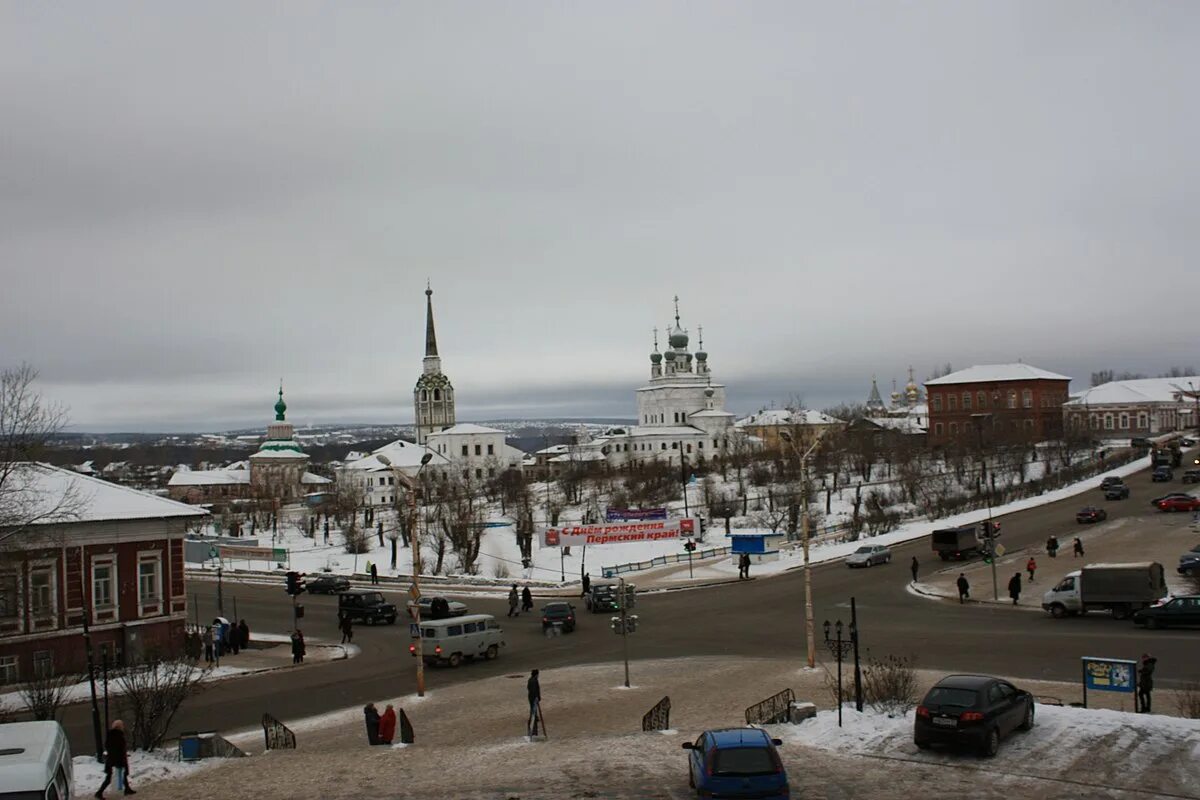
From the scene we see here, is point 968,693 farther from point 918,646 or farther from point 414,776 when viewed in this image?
point 918,646

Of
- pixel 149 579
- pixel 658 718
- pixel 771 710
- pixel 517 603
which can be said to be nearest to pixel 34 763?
pixel 658 718

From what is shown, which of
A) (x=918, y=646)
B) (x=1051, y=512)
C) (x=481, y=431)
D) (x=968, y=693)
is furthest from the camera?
(x=481, y=431)

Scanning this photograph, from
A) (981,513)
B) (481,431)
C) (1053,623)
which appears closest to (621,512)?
(981,513)

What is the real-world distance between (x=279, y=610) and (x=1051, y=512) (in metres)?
45.7

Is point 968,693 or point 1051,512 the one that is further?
point 1051,512

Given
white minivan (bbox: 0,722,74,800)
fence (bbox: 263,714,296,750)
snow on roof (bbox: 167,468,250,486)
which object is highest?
white minivan (bbox: 0,722,74,800)

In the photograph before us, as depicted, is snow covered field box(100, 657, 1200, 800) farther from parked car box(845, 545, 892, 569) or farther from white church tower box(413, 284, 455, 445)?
white church tower box(413, 284, 455, 445)

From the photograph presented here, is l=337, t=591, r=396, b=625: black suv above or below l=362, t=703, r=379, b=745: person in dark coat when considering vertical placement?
below

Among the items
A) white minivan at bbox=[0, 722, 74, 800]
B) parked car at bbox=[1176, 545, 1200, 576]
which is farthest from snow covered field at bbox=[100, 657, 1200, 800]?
parked car at bbox=[1176, 545, 1200, 576]

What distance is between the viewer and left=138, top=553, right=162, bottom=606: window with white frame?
36.8 m

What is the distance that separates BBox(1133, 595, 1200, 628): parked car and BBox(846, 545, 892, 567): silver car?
20107 mm

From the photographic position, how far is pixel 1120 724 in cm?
1766

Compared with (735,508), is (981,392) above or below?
above

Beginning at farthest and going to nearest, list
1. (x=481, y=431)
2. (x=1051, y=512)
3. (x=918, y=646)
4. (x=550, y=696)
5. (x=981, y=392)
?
(x=481, y=431) < (x=981, y=392) < (x=1051, y=512) < (x=918, y=646) < (x=550, y=696)
